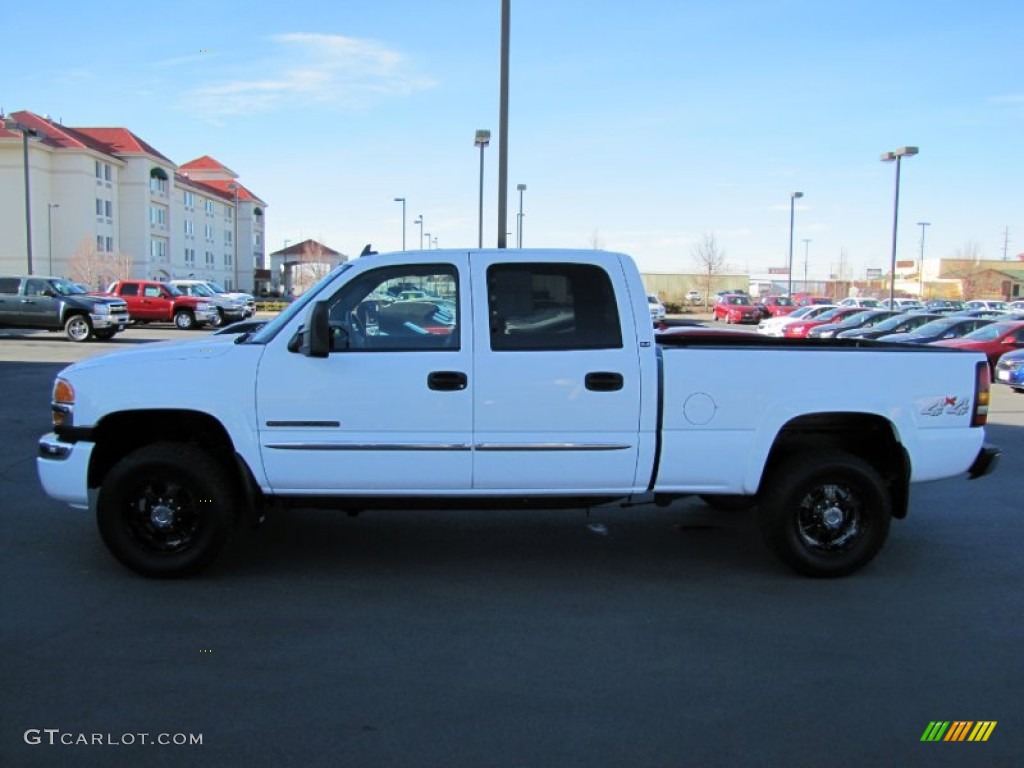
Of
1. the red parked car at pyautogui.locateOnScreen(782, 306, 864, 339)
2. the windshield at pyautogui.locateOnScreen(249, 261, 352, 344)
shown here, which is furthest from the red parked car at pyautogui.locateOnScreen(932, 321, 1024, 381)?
the windshield at pyautogui.locateOnScreen(249, 261, 352, 344)

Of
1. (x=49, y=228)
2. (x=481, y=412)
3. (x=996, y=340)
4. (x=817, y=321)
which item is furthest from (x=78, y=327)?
(x=49, y=228)

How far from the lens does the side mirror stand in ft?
16.4

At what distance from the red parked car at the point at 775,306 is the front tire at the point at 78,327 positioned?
3415cm

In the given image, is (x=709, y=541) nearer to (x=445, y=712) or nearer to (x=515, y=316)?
(x=515, y=316)

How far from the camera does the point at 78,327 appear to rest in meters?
25.3

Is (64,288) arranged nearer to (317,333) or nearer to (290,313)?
(290,313)

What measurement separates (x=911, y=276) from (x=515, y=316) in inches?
5967

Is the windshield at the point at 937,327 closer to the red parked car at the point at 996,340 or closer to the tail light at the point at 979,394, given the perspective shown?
the red parked car at the point at 996,340

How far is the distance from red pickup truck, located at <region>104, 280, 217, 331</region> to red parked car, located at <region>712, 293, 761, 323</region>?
2734cm

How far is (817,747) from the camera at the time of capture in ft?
11.5

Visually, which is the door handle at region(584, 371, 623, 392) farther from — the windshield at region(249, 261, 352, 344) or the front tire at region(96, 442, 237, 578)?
the front tire at region(96, 442, 237, 578)

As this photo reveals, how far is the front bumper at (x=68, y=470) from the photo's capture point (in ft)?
17.2

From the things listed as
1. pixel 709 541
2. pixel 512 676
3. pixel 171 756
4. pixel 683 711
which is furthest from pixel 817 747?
pixel 709 541

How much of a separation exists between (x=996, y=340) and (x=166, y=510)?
1959 cm
